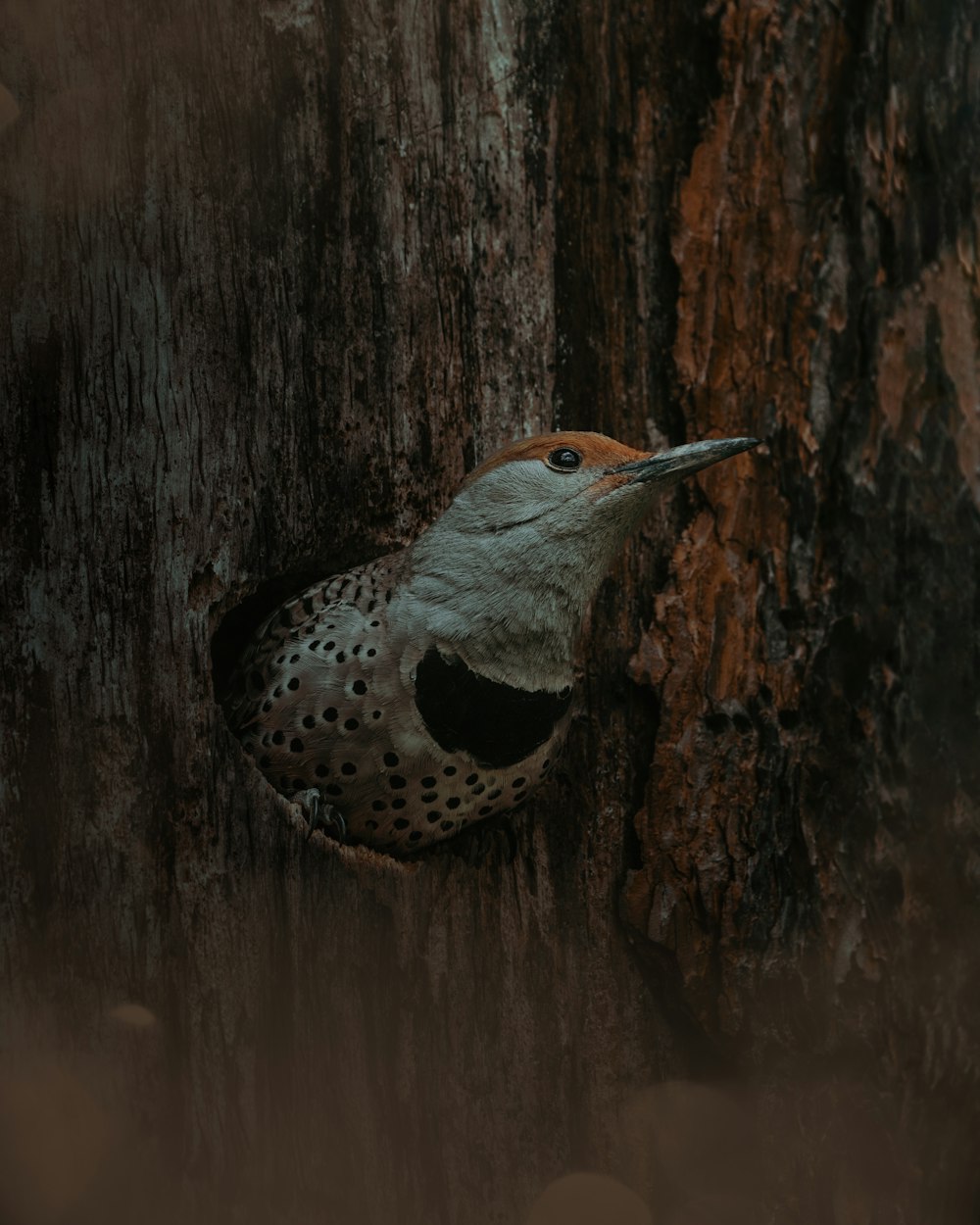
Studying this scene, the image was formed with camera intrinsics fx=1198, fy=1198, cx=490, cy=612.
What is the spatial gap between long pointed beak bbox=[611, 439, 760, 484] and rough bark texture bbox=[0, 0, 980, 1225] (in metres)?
0.31

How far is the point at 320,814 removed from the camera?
2.61 meters

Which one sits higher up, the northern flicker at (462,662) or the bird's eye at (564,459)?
the bird's eye at (564,459)

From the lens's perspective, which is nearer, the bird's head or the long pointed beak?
the long pointed beak

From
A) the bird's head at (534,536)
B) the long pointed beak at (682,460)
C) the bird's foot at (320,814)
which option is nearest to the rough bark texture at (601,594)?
the bird's foot at (320,814)

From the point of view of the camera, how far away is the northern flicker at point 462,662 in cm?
258

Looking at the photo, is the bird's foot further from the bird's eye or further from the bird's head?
the bird's eye

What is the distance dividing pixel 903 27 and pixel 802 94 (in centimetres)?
28

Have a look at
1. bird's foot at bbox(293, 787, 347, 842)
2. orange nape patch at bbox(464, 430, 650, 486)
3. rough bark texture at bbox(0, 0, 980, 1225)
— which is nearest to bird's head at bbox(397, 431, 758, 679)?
orange nape patch at bbox(464, 430, 650, 486)

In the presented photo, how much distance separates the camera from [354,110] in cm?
271

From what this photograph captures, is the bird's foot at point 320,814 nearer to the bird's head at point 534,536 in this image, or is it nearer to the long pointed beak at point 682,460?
the bird's head at point 534,536

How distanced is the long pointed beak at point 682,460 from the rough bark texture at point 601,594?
31 centimetres

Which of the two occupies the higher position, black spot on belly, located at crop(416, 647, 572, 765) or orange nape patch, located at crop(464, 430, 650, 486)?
orange nape patch, located at crop(464, 430, 650, 486)

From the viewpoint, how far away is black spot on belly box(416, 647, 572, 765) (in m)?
2.60

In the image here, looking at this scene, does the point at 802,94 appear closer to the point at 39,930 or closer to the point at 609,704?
the point at 609,704
